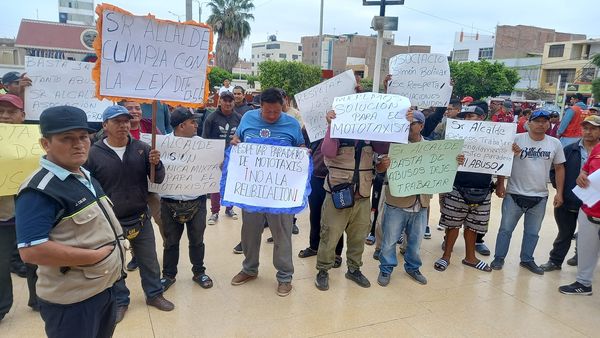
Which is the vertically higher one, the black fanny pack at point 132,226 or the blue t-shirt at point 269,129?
the blue t-shirt at point 269,129

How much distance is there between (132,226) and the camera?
3.22 meters

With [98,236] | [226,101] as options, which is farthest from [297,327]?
[226,101]

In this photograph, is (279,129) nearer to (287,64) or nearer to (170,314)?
(170,314)

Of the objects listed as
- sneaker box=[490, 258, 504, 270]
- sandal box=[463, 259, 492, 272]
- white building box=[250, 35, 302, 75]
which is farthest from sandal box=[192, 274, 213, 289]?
white building box=[250, 35, 302, 75]

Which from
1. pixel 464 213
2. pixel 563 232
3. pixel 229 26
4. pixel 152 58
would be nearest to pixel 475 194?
pixel 464 213

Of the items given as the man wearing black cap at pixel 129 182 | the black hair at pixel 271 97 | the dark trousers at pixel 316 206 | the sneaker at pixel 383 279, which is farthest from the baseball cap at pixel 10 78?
the sneaker at pixel 383 279

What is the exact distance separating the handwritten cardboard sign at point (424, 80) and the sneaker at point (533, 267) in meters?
2.20

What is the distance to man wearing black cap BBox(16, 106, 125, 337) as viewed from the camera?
1.75m

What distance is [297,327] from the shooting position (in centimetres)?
331

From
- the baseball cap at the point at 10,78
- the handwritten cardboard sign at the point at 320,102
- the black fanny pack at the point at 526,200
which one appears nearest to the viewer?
the handwritten cardboard sign at the point at 320,102

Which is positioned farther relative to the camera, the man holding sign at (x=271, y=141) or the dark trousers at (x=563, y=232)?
the dark trousers at (x=563, y=232)

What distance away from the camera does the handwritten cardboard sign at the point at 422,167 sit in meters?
4.03

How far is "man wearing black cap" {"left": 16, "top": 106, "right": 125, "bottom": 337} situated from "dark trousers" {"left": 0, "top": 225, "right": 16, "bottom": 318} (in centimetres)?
150

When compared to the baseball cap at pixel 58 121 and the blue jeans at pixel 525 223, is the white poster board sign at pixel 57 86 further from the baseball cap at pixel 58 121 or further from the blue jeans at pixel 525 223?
the blue jeans at pixel 525 223
